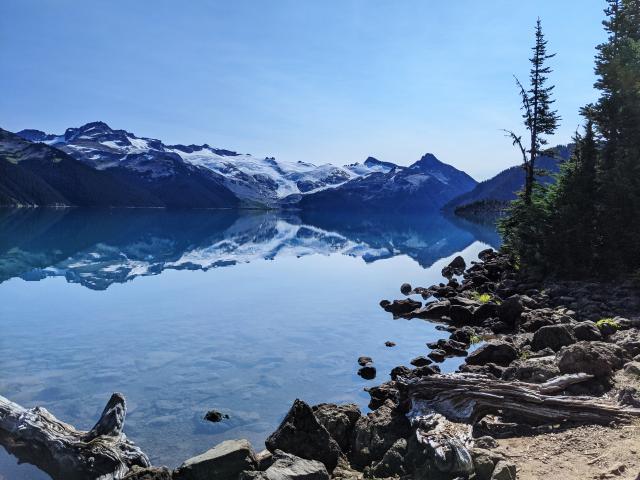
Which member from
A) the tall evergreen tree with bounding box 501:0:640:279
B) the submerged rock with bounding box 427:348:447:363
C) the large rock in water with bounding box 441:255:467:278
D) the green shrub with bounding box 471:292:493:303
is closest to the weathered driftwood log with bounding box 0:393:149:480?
the submerged rock with bounding box 427:348:447:363

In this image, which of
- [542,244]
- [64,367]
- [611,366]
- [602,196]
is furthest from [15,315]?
[602,196]

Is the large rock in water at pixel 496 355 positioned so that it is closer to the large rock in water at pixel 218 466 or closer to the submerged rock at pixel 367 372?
the submerged rock at pixel 367 372

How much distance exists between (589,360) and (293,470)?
8092mm

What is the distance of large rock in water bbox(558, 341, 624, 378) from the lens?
1243 centimetres

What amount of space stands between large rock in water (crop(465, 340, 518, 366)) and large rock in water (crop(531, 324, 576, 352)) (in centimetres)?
88

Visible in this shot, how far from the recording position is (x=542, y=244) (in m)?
33.9

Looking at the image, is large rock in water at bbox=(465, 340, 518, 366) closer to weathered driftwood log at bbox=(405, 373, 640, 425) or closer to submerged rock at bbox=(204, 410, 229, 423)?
weathered driftwood log at bbox=(405, 373, 640, 425)

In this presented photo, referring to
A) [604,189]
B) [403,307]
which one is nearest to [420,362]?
[403,307]

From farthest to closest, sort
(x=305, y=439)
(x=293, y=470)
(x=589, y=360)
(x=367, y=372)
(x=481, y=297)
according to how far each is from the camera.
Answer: (x=481, y=297) < (x=367, y=372) < (x=589, y=360) < (x=305, y=439) < (x=293, y=470)

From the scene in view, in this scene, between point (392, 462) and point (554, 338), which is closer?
point (392, 462)

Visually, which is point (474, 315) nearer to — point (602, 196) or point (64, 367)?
point (602, 196)

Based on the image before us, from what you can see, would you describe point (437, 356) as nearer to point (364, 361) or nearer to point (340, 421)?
point (364, 361)

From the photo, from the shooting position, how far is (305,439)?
37.0 feet

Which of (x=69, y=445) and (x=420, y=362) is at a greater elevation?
(x=420, y=362)
